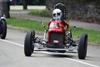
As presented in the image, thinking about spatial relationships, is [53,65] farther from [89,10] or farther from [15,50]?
[89,10]

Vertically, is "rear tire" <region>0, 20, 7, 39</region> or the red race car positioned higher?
the red race car

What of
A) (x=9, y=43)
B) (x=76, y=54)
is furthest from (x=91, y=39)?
(x=76, y=54)

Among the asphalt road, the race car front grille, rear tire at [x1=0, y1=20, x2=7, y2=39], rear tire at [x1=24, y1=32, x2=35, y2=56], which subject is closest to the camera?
the asphalt road

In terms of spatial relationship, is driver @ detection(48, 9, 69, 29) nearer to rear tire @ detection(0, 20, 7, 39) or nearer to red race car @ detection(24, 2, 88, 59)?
red race car @ detection(24, 2, 88, 59)

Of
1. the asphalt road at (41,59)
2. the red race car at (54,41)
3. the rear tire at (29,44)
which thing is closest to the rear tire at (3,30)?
the asphalt road at (41,59)

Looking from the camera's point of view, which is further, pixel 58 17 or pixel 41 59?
pixel 58 17

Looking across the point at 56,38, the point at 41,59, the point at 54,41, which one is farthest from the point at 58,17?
the point at 41,59

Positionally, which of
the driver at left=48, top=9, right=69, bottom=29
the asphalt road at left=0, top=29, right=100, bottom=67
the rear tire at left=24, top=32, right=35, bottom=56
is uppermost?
the driver at left=48, top=9, right=69, bottom=29

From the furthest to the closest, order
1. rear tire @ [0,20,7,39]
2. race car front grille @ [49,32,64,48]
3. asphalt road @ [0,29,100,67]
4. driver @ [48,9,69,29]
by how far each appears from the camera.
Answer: rear tire @ [0,20,7,39], driver @ [48,9,69,29], race car front grille @ [49,32,64,48], asphalt road @ [0,29,100,67]

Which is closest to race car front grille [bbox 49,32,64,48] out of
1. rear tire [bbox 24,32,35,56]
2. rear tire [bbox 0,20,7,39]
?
rear tire [bbox 24,32,35,56]

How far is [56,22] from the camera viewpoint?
1588 cm

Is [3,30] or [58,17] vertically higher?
[58,17]

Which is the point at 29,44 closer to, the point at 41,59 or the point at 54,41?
the point at 41,59

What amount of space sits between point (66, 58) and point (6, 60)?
1.84m
